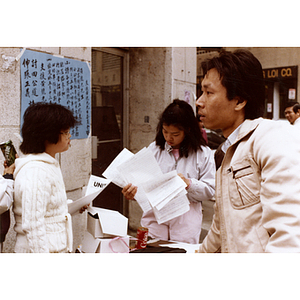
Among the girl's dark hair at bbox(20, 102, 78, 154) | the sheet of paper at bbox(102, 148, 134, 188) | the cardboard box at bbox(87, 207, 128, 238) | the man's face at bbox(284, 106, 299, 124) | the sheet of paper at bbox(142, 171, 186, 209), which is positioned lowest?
the cardboard box at bbox(87, 207, 128, 238)

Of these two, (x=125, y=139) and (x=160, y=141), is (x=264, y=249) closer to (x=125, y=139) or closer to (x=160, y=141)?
(x=160, y=141)

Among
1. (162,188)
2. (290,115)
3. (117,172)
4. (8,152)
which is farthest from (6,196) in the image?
(290,115)

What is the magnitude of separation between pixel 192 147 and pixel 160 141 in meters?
0.27

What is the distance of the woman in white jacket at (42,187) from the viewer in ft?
5.62

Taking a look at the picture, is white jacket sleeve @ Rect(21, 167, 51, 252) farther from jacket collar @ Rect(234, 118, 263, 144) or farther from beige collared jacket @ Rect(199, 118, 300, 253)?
jacket collar @ Rect(234, 118, 263, 144)

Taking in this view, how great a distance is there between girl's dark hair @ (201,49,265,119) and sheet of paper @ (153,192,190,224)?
36.4 inches

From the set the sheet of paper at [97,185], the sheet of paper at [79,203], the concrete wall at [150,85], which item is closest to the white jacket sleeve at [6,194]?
the sheet of paper at [79,203]

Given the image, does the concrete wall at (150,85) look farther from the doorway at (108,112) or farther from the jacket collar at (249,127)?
the jacket collar at (249,127)

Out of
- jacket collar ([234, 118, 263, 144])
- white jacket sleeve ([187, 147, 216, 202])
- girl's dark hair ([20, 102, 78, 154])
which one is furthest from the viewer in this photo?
white jacket sleeve ([187, 147, 216, 202])

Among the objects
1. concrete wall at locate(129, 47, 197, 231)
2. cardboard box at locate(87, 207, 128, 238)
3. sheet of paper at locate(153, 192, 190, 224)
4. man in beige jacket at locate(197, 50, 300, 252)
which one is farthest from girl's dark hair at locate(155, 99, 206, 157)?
concrete wall at locate(129, 47, 197, 231)

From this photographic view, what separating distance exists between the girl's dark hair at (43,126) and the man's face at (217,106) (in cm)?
86

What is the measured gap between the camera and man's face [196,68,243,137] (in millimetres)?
1516

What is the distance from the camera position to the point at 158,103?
12.9 feet
